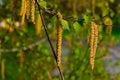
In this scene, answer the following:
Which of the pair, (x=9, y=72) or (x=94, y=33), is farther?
(x=9, y=72)

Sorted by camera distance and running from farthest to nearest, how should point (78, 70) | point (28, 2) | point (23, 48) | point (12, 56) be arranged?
1. point (12, 56)
2. point (23, 48)
3. point (78, 70)
4. point (28, 2)

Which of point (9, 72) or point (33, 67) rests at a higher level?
point (33, 67)

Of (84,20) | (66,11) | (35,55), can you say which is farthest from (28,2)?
(66,11)

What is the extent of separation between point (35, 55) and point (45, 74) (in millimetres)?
491

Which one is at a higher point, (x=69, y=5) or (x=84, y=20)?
(x=84, y=20)

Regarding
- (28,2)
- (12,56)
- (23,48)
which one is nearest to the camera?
(28,2)

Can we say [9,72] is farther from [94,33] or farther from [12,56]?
[94,33]

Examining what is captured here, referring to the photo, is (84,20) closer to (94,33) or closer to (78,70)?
(94,33)

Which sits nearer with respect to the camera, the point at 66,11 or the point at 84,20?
the point at 84,20

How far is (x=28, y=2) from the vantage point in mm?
3117

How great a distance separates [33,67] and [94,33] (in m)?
3.72

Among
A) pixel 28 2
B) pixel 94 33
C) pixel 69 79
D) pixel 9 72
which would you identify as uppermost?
pixel 28 2

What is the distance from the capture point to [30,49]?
705 cm

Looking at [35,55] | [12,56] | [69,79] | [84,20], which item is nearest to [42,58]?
[35,55]
